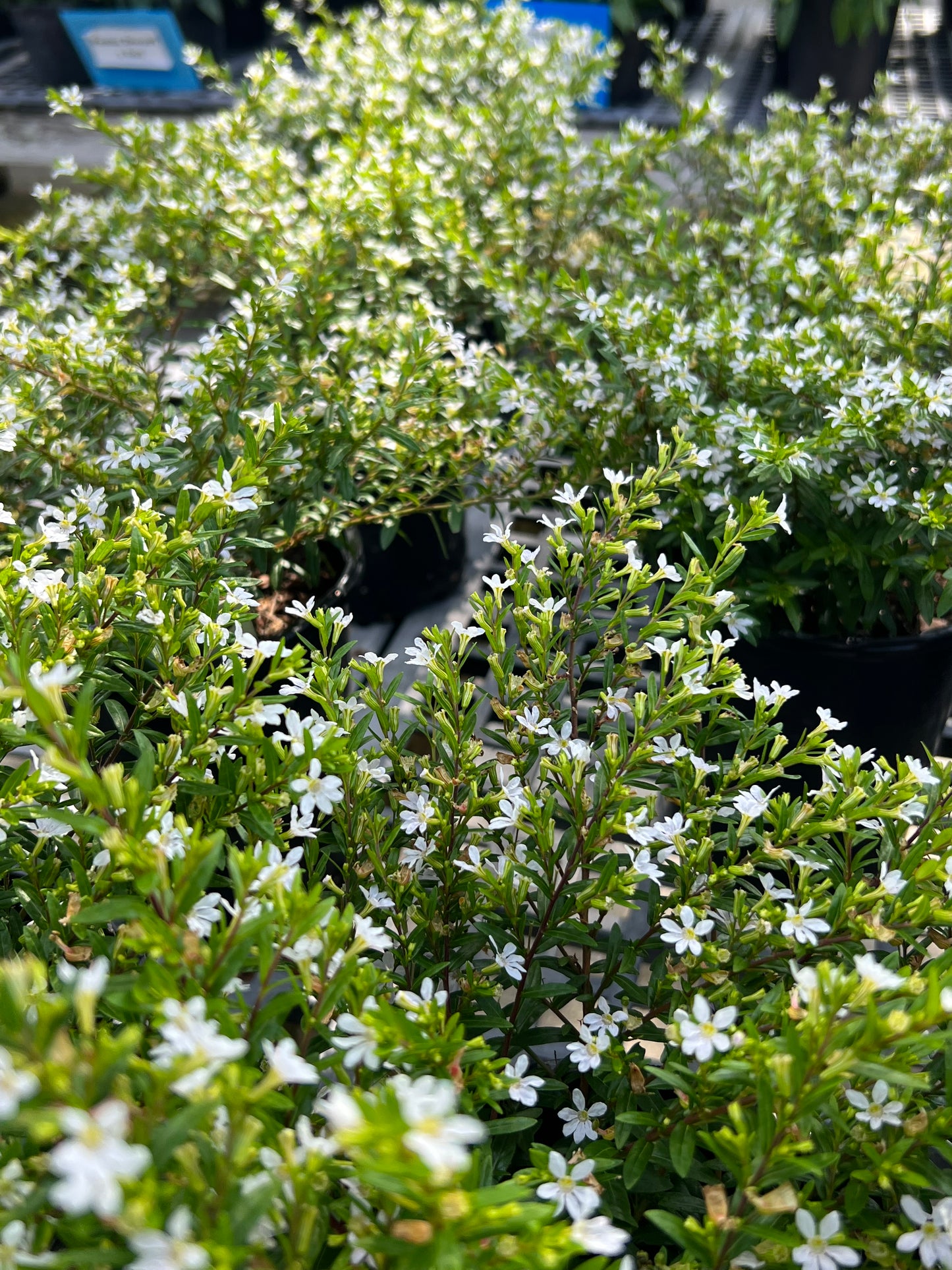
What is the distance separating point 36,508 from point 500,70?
76.0 inches

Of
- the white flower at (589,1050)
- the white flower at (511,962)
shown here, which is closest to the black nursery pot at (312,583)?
the white flower at (511,962)

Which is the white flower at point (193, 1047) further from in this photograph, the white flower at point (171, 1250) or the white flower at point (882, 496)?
the white flower at point (882, 496)

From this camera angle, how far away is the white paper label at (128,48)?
3.64m

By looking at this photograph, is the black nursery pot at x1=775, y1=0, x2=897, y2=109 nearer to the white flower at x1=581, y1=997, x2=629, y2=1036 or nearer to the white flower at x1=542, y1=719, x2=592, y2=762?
the white flower at x1=542, y1=719, x2=592, y2=762

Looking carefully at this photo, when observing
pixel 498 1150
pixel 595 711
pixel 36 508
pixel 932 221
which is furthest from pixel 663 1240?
pixel 932 221

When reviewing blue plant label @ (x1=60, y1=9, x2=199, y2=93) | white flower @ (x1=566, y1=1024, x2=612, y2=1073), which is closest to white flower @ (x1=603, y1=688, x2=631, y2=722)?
white flower @ (x1=566, y1=1024, x2=612, y2=1073)

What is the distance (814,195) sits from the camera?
2207mm

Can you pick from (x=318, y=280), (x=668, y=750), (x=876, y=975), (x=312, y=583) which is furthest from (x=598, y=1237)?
(x=318, y=280)

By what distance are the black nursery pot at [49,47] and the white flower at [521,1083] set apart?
475cm

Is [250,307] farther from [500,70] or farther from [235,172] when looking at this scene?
[500,70]

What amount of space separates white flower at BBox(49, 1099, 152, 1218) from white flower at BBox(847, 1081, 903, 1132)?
22.4 inches

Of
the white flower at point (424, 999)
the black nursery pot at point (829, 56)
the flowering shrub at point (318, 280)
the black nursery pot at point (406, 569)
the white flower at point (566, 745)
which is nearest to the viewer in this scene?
the white flower at point (424, 999)

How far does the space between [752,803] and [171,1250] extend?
2.20 ft

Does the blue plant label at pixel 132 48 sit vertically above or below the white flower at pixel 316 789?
above
